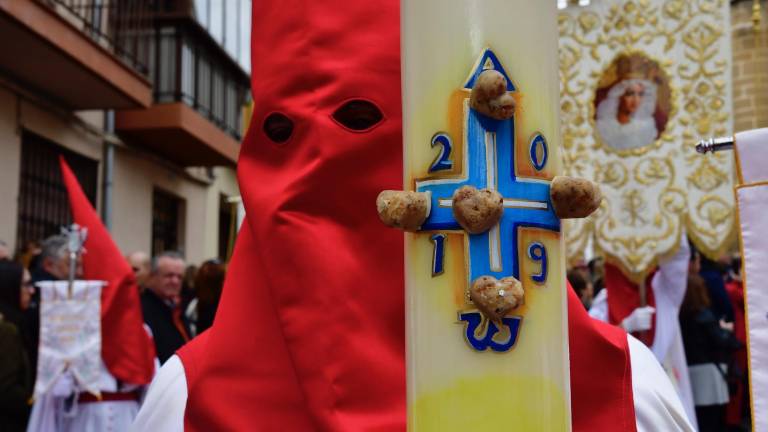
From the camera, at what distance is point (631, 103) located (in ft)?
19.9

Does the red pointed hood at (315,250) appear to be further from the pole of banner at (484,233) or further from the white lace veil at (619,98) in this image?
the white lace veil at (619,98)

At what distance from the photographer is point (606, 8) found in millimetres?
6152

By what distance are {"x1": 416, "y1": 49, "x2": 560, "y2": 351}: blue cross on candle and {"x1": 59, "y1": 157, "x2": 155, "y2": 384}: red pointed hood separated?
4641 mm

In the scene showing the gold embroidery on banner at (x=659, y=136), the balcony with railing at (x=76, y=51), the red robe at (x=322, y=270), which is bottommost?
the red robe at (x=322, y=270)

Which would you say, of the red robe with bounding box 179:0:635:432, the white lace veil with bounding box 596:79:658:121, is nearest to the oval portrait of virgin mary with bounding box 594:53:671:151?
the white lace veil with bounding box 596:79:658:121

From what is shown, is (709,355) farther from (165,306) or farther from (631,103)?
(165,306)

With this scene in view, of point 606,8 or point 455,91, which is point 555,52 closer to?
point 455,91

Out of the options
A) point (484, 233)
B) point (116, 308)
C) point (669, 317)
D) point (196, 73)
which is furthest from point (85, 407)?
point (196, 73)

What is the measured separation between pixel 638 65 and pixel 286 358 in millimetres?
4696

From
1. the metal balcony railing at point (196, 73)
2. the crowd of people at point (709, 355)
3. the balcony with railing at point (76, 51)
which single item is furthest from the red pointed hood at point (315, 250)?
the metal balcony railing at point (196, 73)

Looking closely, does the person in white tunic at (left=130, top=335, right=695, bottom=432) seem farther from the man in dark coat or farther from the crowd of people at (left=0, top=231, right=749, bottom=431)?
the man in dark coat

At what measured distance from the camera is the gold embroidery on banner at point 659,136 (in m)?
5.81

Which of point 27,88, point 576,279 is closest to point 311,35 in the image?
point 576,279

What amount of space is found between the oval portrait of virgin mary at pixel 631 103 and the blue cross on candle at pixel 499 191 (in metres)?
5.05
